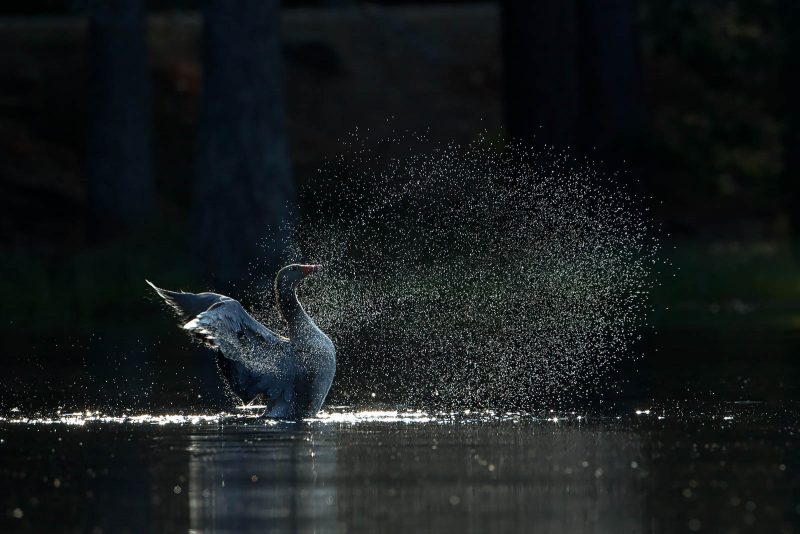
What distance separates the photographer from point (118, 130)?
29812 millimetres

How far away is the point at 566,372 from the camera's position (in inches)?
651

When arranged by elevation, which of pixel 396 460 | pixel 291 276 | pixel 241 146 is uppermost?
pixel 241 146

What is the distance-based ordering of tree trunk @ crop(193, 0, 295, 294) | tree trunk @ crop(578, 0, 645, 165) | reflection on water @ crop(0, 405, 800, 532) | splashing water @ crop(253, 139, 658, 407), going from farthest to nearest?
tree trunk @ crop(578, 0, 645, 165) < tree trunk @ crop(193, 0, 295, 294) < splashing water @ crop(253, 139, 658, 407) < reflection on water @ crop(0, 405, 800, 532)

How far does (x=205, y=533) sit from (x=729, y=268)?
59.4 ft

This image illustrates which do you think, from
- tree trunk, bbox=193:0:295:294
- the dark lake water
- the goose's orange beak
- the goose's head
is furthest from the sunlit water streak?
tree trunk, bbox=193:0:295:294

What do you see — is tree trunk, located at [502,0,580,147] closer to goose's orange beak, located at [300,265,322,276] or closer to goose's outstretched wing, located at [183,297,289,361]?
goose's orange beak, located at [300,265,322,276]

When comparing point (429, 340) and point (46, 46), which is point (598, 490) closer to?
point (429, 340)

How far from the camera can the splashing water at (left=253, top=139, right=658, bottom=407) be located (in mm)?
17328

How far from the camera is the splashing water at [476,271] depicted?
17.3 metres

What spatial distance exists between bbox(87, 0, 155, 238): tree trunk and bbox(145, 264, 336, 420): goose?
1601 centimetres

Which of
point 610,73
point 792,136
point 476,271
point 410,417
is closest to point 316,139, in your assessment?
point 610,73

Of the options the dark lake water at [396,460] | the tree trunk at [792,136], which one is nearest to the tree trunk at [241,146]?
the tree trunk at [792,136]

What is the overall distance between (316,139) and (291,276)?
2337 centimetres

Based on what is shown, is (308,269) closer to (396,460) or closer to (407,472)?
(396,460)
